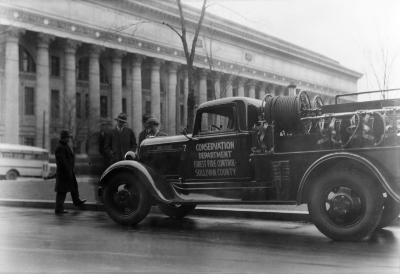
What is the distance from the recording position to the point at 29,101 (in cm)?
4272

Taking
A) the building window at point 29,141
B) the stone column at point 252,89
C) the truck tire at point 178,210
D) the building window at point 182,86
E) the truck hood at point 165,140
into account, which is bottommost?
the truck tire at point 178,210

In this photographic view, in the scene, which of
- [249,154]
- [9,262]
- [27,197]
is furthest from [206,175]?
[27,197]

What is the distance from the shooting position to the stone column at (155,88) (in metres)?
49.9

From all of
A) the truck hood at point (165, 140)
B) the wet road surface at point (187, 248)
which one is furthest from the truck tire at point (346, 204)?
the truck hood at point (165, 140)

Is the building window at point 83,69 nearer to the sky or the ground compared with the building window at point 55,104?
nearer to the sky

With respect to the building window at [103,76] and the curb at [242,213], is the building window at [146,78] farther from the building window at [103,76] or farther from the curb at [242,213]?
the curb at [242,213]

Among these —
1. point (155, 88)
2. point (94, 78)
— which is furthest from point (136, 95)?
point (94, 78)

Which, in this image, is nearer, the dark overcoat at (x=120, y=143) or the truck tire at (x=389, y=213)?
the truck tire at (x=389, y=213)

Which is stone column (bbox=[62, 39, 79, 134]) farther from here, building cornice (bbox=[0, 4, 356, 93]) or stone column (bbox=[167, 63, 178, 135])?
stone column (bbox=[167, 63, 178, 135])

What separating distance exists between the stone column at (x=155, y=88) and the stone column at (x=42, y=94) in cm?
1095

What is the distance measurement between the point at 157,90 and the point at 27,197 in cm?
3851

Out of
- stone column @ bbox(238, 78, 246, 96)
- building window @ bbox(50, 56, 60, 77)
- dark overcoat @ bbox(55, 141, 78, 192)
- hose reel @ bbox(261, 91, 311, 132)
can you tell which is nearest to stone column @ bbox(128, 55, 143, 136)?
building window @ bbox(50, 56, 60, 77)

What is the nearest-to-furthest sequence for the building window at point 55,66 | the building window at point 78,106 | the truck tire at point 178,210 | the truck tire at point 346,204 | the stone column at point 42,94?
the truck tire at point 346,204 < the truck tire at point 178,210 < the stone column at point 42,94 < the building window at point 78,106 < the building window at point 55,66

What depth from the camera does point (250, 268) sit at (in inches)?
197
